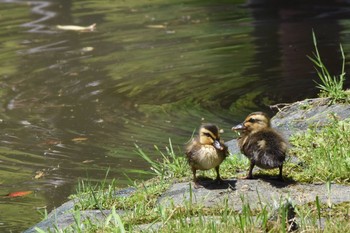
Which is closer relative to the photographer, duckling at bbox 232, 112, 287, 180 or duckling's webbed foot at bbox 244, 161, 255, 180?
duckling at bbox 232, 112, 287, 180

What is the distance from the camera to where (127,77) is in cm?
1255

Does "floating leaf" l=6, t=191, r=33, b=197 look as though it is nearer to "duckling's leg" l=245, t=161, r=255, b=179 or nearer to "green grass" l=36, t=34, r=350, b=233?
"green grass" l=36, t=34, r=350, b=233

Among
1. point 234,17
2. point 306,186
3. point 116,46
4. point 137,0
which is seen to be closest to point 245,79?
point 116,46

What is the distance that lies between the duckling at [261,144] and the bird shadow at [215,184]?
0.14 metres

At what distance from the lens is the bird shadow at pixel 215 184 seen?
6.01 m

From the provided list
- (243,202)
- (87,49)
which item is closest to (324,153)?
(243,202)

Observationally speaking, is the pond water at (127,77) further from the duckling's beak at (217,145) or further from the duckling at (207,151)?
the duckling's beak at (217,145)

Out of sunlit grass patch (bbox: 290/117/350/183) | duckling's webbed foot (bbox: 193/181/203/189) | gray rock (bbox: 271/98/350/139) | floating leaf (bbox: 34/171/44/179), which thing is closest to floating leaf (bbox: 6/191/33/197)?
floating leaf (bbox: 34/171/44/179)

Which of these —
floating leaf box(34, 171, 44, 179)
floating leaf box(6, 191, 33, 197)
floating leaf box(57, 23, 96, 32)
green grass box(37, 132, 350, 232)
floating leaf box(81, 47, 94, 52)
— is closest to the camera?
green grass box(37, 132, 350, 232)

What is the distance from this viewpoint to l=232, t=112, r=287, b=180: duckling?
19.2 ft

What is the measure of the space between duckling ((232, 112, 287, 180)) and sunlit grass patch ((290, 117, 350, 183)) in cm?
24

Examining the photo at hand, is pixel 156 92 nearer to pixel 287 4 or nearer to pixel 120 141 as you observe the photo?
pixel 120 141

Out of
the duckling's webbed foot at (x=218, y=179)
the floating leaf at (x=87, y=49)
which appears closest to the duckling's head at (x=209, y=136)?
the duckling's webbed foot at (x=218, y=179)

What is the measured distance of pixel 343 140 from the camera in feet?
21.1
